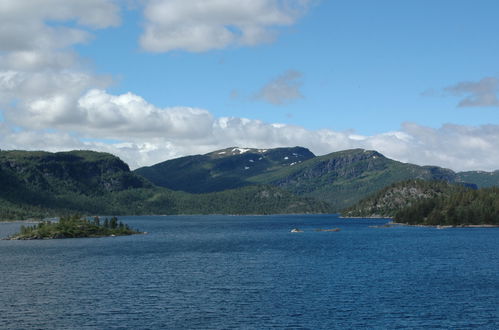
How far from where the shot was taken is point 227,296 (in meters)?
104

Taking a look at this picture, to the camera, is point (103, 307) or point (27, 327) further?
point (103, 307)

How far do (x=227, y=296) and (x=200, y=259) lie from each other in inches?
2694

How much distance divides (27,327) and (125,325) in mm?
14059

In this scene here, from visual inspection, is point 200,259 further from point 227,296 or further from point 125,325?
point 125,325

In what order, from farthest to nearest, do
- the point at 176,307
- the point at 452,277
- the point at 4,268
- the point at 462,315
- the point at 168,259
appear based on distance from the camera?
the point at 168,259 < the point at 4,268 < the point at 452,277 < the point at 176,307 < the point at 462,315

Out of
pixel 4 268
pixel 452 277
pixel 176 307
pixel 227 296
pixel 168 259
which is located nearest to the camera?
pixel 176 307

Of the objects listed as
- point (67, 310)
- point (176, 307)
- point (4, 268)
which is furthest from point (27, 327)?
point (4, 268)

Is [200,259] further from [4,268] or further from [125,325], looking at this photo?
[125,325]

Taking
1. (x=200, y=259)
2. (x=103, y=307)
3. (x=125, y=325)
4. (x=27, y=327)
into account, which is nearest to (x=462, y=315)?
(x=125, y=325)

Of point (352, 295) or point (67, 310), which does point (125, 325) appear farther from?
point (352, 295)

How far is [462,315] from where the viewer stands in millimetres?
87312

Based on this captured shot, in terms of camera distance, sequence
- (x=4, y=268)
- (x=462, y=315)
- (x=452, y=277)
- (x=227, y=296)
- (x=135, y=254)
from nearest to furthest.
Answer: (x=462, y=315)
(x=227, y=296)
(x=452, y=277)
(x=4, y=268)
(x=135, y=254)

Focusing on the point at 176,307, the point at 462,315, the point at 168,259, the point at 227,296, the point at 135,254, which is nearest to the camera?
the point at 462,315

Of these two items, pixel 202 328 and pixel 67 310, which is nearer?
pixel 202 328
